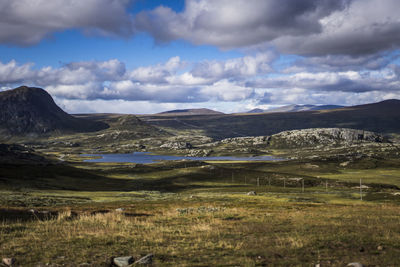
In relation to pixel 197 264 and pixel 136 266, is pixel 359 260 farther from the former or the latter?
pixel 136 266

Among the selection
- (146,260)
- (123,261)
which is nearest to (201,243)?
(146,260)

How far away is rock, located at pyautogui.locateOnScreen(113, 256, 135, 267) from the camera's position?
16500mm

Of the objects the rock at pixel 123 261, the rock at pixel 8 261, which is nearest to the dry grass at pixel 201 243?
the rock at pixel 8 261

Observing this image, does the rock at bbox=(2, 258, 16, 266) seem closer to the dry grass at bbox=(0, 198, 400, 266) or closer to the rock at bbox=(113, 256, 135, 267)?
the dry grass at bbox=(0, 198, 400, 266)

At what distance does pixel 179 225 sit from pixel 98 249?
10802mm

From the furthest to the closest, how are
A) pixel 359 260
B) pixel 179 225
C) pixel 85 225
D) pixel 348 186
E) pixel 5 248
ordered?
1. pixel 348 186
2. pixel 179 225
3. pixel 85 225
4. pixel 5 248
5. pixel 359 260

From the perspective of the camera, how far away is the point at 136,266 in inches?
639

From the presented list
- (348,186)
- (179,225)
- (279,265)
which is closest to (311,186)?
(348,186)

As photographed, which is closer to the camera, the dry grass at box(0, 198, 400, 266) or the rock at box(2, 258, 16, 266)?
the rock at box(2, 258, 16, 266)

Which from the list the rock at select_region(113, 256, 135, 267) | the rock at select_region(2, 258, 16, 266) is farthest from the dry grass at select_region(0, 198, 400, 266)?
the rock at select_region(113, 256, 135, 267)

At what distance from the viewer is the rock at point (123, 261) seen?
1650 centimetres

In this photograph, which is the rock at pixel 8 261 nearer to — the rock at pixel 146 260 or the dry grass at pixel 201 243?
the dry grass at pixel 201 243

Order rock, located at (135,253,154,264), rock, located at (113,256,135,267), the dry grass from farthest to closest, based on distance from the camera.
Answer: the dry grass < rock, located at (135,253,154,264) < rock, located at (113,256,135,267)

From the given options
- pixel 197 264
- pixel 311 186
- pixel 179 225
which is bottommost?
pixel 311 186
